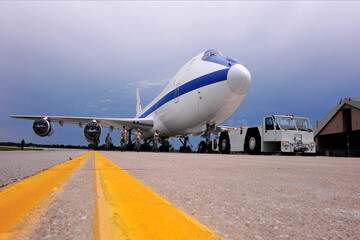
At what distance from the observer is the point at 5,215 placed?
1101mm

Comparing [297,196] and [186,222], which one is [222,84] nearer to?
[297,196]

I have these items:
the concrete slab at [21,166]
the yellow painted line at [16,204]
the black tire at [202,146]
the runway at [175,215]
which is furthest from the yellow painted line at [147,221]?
the black tire at [202,146]

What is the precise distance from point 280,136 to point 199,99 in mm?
4449

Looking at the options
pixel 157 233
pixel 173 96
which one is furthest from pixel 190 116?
pixel 157 233

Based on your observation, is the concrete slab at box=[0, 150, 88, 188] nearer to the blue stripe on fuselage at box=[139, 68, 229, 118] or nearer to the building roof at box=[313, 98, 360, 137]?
the blue stripe on fuselage at box=[139, 68, 229, 118]

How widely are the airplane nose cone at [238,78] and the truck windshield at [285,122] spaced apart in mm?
3469

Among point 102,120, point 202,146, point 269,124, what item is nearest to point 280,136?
point 269,124

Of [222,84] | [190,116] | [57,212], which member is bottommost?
[57,212]

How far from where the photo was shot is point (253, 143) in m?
14.3

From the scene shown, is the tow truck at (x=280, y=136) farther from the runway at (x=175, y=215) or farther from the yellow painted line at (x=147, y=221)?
the yellow painted line at (x=147, y=221)

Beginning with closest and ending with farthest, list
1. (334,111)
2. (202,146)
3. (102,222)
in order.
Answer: (102,222)
(202,146)
(334,111)

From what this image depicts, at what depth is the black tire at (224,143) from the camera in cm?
1669

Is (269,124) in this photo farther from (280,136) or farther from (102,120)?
(102,120)

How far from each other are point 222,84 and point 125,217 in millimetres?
10302
